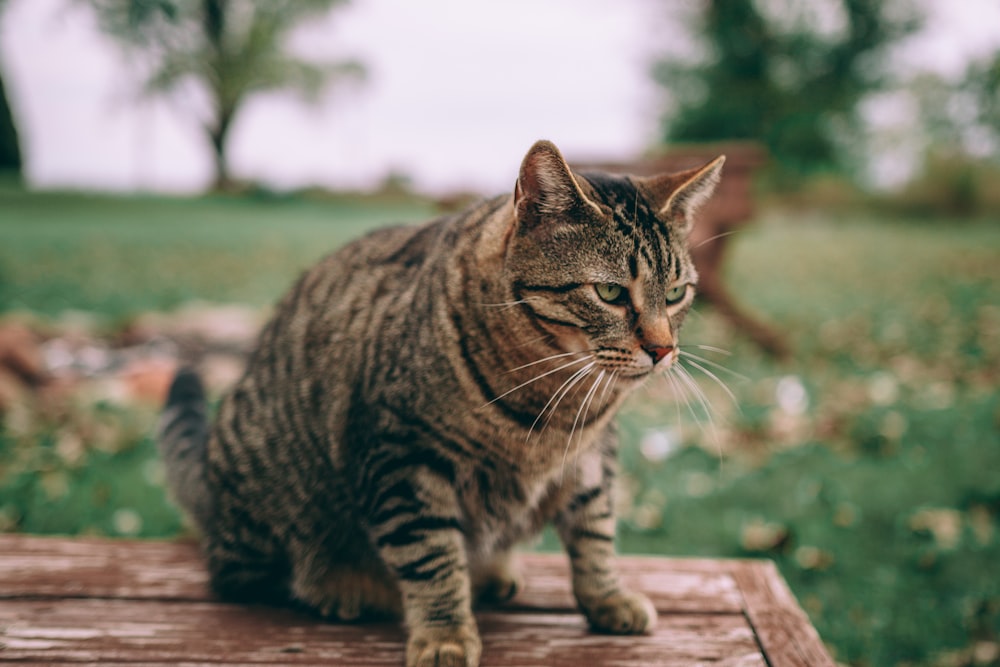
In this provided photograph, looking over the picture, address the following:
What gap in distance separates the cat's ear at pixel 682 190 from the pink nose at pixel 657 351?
0.87ft

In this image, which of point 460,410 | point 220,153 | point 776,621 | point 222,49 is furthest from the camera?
point 222,49

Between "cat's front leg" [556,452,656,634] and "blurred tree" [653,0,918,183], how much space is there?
1239 centimetres

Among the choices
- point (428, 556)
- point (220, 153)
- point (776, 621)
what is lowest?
point (776, 621)

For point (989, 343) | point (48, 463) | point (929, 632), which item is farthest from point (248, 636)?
point (989, 343)

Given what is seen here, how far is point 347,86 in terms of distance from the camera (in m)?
11.2

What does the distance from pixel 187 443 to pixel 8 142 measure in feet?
12.0

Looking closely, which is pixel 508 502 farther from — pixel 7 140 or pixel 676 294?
pixel 7 140

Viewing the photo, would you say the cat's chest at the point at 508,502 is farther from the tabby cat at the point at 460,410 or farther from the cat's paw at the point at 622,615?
the cat's paw at the point at 622,615

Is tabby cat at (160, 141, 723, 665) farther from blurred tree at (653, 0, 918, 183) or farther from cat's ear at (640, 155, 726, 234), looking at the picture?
blurred tree at (653, 0, 918, 183)

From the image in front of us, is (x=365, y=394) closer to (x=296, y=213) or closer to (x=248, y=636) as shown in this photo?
(x=248, y=636)

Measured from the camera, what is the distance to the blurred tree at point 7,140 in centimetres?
432

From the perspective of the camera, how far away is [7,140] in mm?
4566

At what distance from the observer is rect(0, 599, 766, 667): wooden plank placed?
56.1 inches

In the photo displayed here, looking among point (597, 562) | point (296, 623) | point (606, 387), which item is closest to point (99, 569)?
point (296, 623)
